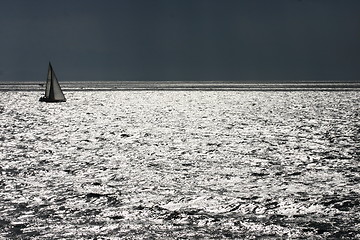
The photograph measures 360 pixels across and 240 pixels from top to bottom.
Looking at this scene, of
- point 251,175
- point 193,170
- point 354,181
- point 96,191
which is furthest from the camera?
point 193,170

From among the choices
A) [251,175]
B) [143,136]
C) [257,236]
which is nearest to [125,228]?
[257,236]

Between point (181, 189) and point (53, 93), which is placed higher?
point (53, 93)

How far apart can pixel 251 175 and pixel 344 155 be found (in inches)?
444

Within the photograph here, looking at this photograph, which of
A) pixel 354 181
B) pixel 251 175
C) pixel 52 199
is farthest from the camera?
pixel 251 175

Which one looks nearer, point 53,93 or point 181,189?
point 181,189

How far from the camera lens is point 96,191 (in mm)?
24375

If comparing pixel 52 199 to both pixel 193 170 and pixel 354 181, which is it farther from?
pixel 354 181

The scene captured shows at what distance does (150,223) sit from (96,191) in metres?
6.47

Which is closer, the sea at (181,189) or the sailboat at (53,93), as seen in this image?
the sea at (181,189)

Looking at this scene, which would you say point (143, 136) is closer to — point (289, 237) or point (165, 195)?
point (165, 195)

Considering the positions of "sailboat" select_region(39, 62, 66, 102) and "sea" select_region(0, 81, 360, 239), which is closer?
"sea" select_region(0, 81, 360, 239)

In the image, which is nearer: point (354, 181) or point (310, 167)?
point (354, 181)

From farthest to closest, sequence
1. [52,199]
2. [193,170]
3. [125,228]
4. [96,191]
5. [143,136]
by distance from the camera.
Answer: [143,136] < [193,170] < [96,191] < [52,199] < [125,228]

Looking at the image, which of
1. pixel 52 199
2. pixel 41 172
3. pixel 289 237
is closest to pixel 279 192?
pixel 289 237
